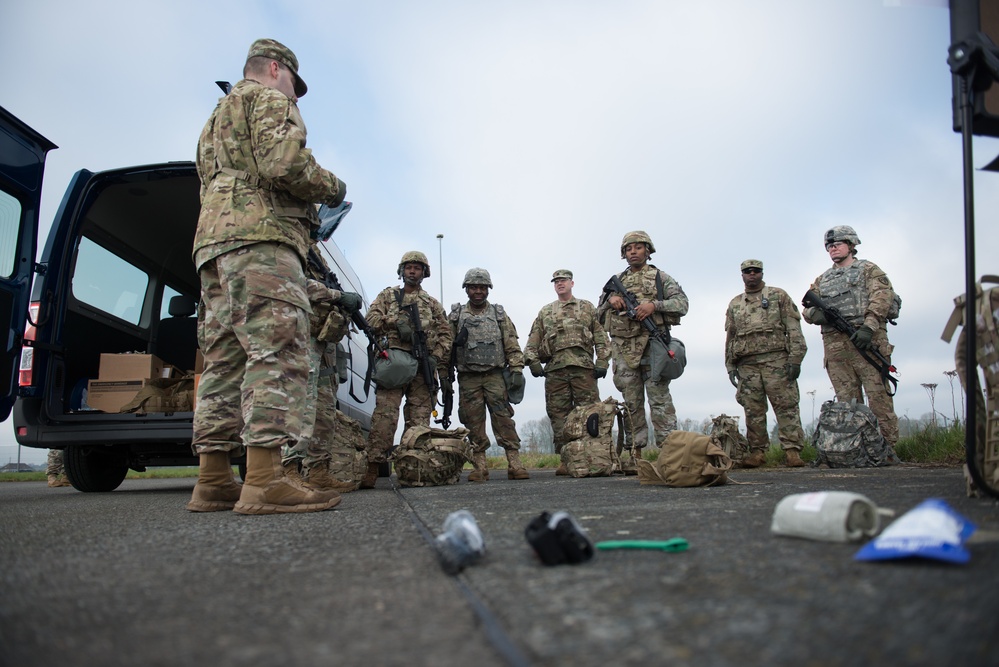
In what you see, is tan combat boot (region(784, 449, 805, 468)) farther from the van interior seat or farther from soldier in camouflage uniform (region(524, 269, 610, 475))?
the van interior seat

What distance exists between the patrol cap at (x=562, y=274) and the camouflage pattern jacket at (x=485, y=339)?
34.2 inches

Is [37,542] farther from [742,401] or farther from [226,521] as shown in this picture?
[742,401]

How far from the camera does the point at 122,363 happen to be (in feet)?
17.4

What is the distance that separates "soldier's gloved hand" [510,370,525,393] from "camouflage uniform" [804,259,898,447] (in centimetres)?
301

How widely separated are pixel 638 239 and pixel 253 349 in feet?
16.3

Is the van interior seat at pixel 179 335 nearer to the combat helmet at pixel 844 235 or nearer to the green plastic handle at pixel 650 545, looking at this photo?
the green plastic handle at pixel 650 545

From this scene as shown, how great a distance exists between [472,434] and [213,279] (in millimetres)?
4109

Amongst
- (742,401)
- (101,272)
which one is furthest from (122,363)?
(742,401)

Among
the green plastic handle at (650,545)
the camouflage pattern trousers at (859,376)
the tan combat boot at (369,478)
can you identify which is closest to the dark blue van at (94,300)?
the tan combat boot at (369,478)

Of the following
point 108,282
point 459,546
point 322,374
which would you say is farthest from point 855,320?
point 108,282

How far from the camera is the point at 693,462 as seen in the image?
13.0ft

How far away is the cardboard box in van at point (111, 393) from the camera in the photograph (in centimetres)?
522

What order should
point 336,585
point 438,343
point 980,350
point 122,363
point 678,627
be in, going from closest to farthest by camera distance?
point 678,627, point 336,585, point 980,350, point 122,363, point 438,343

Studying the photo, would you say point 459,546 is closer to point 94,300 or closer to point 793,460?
point 94,300
